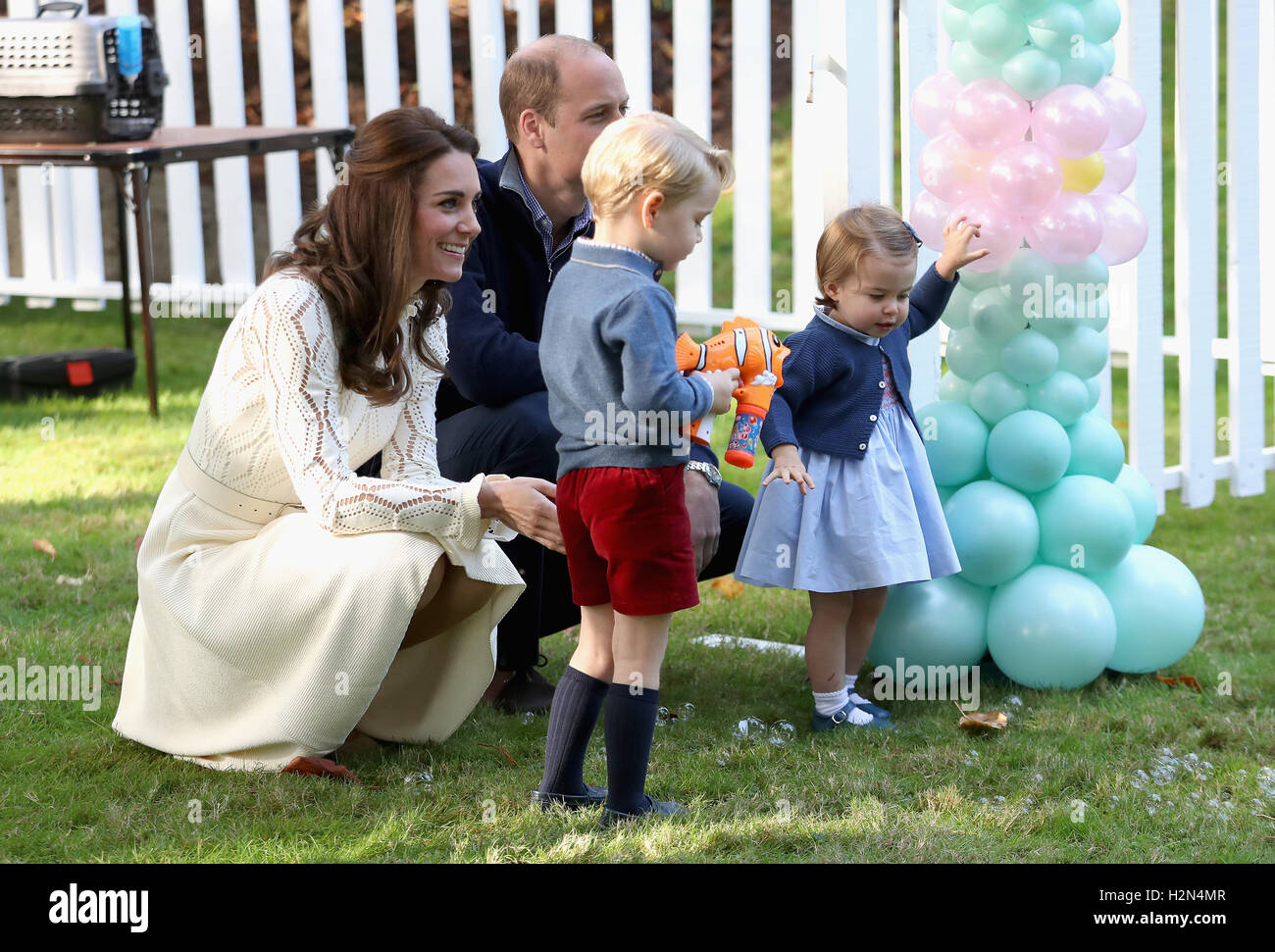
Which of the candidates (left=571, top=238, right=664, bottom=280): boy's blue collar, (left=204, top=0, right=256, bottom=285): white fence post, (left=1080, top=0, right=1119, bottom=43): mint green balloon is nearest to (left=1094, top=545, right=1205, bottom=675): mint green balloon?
(left=1080, top=0, right=1119, bottom=43): mint green balloon

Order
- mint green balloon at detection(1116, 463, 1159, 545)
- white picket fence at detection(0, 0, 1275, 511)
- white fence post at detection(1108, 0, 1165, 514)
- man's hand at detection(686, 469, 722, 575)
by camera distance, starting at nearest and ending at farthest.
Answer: man's hand at detection(686, 469, 722, 575) → mint green balloon at detection(1116, 463, 1159, 545) → white picket fence at detection(0, 0, 1275, 511) → white fence post at detection(1108, 0, 1165, 514)

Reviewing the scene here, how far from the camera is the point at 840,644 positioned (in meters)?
3.14

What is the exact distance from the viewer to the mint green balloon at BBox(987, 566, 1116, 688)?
3252mm

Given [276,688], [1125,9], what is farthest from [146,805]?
[1125,9]

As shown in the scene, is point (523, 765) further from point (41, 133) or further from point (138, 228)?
point (41, 133)

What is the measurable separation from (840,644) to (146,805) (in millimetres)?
1431

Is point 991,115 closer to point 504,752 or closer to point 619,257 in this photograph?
point 619,257

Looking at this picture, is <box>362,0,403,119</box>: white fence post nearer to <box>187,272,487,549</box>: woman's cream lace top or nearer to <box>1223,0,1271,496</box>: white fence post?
<box>1223,0,1271,496</box>: white fence post

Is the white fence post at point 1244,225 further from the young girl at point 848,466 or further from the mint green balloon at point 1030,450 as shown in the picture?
the young girl at point 848,466

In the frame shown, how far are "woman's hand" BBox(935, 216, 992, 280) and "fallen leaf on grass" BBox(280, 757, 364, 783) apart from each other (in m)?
1.64

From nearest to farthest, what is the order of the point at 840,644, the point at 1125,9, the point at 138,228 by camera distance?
the point at 840,644
the point at 1125,9
the point at 138,228

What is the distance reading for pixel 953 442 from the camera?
3.33m

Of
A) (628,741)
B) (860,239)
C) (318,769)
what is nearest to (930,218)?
(860,239)

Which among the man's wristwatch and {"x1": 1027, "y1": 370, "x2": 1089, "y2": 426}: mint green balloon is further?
{"x1": 1027, "y1": 370, "x2": 1089, "y2": 426}: mint green balloon
